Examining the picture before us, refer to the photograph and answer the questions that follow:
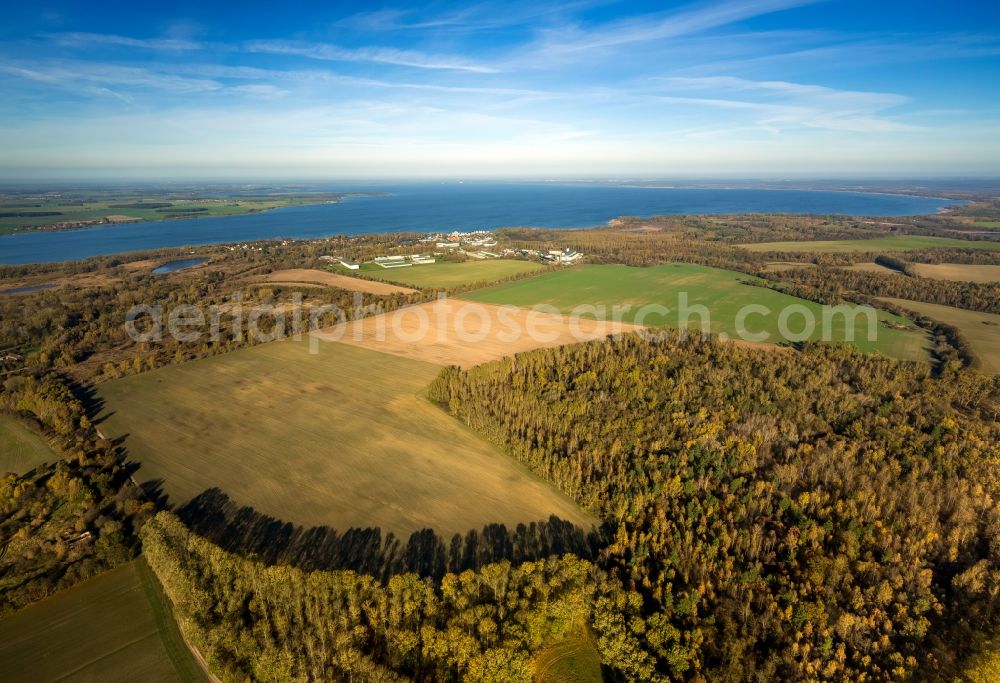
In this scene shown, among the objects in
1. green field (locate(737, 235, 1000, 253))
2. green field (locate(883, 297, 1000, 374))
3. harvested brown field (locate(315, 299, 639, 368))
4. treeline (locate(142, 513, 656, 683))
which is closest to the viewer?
treeline (locate(142, 513, 656, 683))

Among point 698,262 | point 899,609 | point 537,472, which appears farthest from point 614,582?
point 698,262

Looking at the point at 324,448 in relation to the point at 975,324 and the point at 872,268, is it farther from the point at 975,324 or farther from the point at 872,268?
the point at 872,268

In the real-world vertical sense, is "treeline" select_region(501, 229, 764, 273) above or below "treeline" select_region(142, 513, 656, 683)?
above

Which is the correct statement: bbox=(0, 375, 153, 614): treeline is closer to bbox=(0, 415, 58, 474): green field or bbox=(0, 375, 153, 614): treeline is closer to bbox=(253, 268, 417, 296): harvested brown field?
bbox=(0, 415, 58, 474): green field

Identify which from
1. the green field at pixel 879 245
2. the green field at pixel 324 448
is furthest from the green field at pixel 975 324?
the green field at pixel 324 448

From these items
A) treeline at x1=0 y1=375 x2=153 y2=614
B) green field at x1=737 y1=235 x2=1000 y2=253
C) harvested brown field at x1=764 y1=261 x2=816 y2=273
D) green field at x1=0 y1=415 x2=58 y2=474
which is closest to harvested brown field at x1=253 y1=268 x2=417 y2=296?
green field at x1=0 y1=415 x2=58 y2=474

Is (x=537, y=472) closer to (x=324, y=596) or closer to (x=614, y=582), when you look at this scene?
(x=614, y=582)

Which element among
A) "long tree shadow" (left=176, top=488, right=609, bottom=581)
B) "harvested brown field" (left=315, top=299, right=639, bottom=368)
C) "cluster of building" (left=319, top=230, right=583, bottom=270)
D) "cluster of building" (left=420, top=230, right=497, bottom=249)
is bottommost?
"long tree shadow" (left=176, top=488, right=609, bottom=581)
